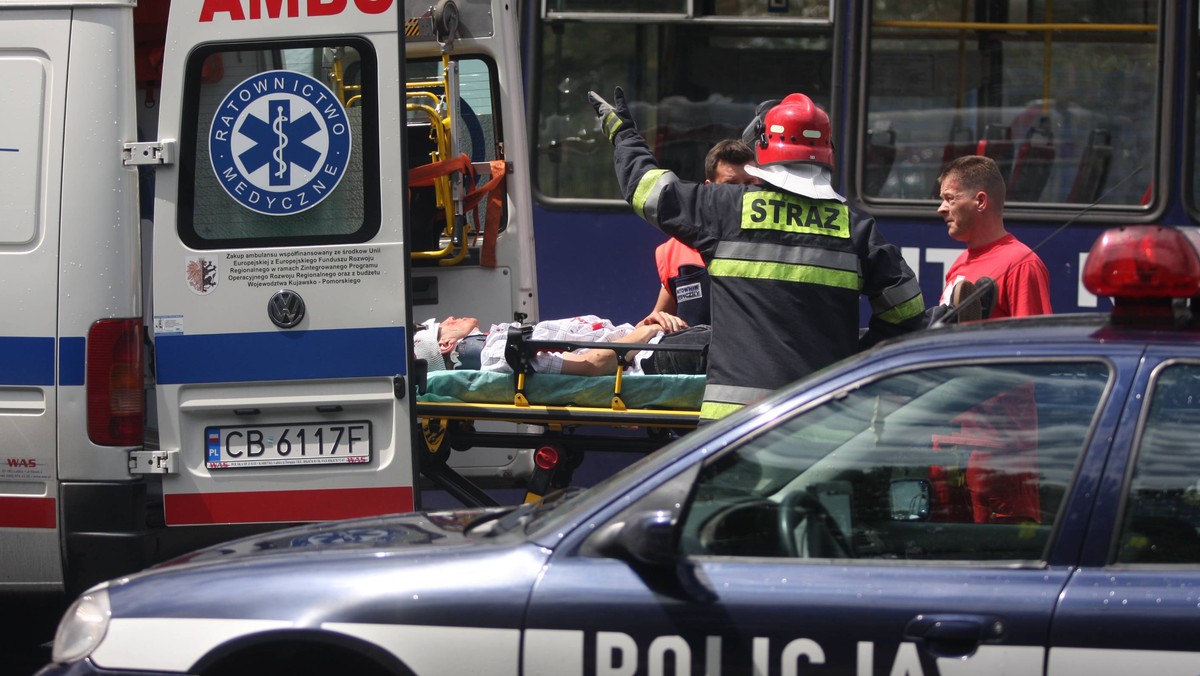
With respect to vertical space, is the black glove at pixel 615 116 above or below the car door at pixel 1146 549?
above

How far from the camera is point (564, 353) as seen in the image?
519cm

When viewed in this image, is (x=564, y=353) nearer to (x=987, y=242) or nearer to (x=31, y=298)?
(x=987, y=242)

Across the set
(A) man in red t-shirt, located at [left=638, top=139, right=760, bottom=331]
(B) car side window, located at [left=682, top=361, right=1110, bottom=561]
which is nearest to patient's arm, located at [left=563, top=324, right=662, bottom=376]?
(A) man in red t-shirt, located at [left=638, top=139, right=760, bottom=331]

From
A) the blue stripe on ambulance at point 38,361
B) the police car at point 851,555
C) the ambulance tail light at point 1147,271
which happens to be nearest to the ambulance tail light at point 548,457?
the blue stripe on ambulance at point 38,361

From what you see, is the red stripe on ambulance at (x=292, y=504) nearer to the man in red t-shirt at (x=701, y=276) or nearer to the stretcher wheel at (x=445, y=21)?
the man in red t-shirt at (x=701, y=276)

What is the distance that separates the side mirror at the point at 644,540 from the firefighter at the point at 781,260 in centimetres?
163

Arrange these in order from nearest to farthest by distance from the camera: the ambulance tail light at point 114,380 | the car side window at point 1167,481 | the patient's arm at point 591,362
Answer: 1. the car side window at point 1167,481
2. the ambulance tail light at point 114,380
3. the patient's arm at point 591,362

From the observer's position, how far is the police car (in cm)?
261

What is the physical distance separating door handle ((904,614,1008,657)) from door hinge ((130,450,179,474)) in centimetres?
287

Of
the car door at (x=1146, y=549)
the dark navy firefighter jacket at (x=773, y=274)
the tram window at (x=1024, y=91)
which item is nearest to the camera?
the car door at (x=1146, y=549)

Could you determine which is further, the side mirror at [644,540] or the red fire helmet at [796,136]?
the red fire helmet at [796,136]

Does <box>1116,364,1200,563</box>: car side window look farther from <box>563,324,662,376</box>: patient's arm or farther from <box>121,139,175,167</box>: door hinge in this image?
<box>121,139,175,167</box>: door hinge

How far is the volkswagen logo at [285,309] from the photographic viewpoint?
4.59m

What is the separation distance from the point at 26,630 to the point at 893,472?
4.29 m
